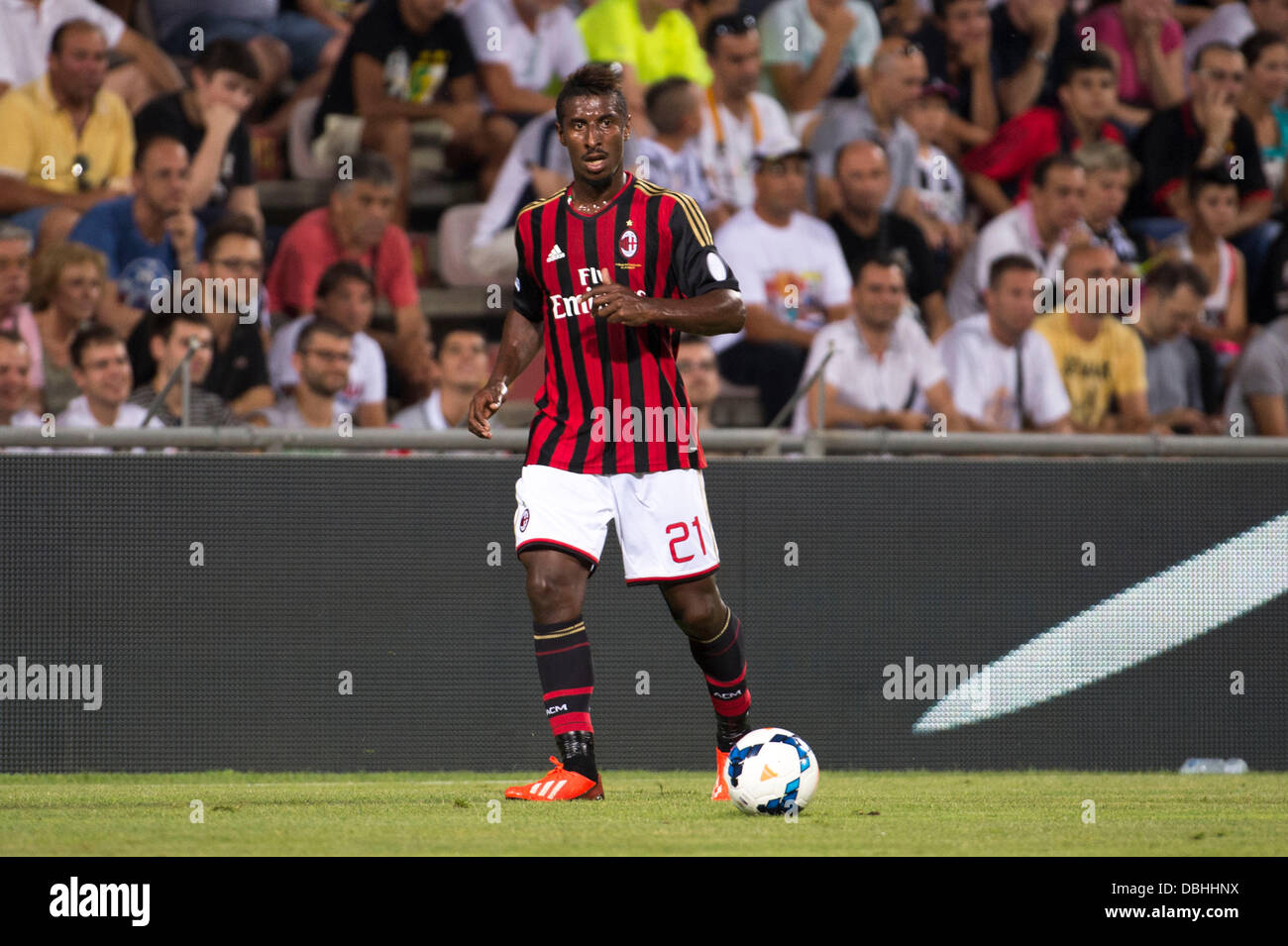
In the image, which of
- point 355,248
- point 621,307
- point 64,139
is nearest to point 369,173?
point 355,248

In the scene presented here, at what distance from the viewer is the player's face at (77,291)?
8422mm

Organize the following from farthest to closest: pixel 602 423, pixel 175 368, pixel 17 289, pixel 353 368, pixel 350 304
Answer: pixel 350 304 → pixel 353 368 → pixel 17 289 → pixel 175 368 → pixel 602 423

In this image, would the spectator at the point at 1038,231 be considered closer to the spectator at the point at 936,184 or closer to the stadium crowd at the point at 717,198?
the stadium crowd at the point at 717,198

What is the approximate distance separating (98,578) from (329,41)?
160 inches

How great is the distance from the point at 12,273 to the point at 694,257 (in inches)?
180

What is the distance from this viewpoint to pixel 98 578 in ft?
23.2

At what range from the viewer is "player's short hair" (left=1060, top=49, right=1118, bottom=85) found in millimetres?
10695

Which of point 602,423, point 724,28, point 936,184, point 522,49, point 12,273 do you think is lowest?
point 602,423

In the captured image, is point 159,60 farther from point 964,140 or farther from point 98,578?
point 964,140

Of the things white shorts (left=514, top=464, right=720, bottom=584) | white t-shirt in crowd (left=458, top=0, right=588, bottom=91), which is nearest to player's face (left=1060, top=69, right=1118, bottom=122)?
white t-shirt in crowd (left=458, top=0, right=588, bottom=91)

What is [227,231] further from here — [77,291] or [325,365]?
[325,365]

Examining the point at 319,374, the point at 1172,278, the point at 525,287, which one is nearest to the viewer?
the point at 525,287

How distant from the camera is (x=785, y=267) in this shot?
9.47 metres
